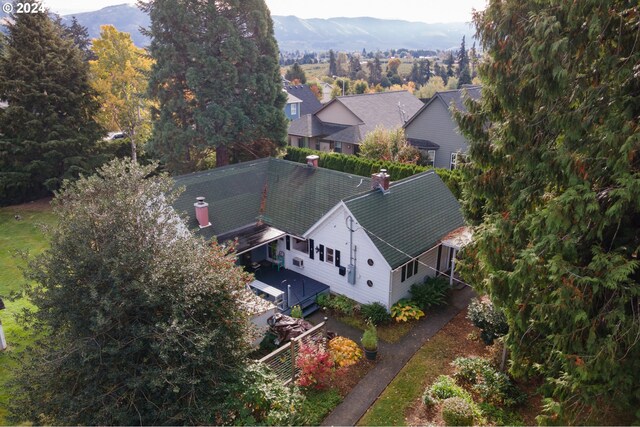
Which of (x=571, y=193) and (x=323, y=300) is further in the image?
(x=323, y=300)

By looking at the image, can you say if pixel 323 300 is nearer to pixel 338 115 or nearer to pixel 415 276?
pixel 415 276

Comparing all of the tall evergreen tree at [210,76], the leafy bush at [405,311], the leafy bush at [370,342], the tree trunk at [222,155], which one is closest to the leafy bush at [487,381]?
the leafy bush at [370,342]

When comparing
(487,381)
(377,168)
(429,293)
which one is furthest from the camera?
(377,168)

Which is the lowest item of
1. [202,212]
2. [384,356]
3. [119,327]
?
[384,356]

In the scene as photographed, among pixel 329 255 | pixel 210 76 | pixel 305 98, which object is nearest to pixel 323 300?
pixel 329 255

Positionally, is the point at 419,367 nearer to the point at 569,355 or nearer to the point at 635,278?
the point at 569,355

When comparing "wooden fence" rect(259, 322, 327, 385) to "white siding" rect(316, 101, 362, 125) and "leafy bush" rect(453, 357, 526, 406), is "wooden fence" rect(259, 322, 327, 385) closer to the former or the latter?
"leafy bush" rect(453, 357, 526, 406)

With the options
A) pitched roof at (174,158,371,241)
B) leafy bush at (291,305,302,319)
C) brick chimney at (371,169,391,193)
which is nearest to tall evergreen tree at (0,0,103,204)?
pitched roof at (174,158,371,241)

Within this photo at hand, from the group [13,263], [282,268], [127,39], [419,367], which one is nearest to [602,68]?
[419,367]
